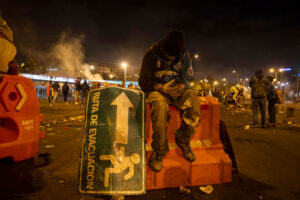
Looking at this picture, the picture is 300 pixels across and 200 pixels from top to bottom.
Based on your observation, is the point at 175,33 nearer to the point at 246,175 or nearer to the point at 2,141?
the point at 246,175

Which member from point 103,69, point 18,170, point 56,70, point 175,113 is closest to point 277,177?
point 175,113

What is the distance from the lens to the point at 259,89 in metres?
6.01

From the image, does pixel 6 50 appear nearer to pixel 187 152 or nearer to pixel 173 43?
pixel 173 43

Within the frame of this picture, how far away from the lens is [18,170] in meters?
2.46

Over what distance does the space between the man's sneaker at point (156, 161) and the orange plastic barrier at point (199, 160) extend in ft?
0.20

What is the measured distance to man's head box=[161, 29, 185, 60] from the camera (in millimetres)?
2162

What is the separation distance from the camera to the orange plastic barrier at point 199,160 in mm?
2053

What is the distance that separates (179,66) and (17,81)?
2.52 meters

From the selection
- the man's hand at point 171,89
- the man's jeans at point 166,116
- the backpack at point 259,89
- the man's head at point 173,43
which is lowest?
the man's jeans at point 166,116

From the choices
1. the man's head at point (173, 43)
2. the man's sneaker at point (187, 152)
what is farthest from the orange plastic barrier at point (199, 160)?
the man's head at point (173, 43)

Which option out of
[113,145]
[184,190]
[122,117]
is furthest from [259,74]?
[113,145]

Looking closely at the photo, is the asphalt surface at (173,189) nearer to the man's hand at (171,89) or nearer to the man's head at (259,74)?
the man's hand at (171,89)

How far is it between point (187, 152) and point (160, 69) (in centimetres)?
124

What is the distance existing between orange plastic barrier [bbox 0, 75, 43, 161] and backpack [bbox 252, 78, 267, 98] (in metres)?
6.84
